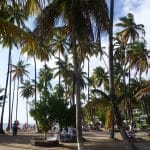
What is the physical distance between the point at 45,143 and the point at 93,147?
335 centimetres

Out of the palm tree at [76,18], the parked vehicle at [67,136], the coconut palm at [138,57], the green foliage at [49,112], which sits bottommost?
the parked vehicle at [67,136]

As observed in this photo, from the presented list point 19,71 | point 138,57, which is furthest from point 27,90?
point 138,57

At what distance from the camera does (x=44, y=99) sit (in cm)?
3127

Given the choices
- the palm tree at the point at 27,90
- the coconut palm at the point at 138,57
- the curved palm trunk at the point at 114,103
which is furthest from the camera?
the palm tree at the point at 27,90

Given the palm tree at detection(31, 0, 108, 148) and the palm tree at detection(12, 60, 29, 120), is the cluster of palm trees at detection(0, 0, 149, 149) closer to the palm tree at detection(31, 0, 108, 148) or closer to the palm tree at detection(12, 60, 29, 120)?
the palm tree at detection(31, 0, 108, 148)

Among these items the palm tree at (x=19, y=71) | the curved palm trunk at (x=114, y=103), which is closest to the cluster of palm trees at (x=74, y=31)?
the curved palm trunk at (x=114, y=103)

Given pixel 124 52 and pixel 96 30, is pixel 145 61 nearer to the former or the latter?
pixel 124 52

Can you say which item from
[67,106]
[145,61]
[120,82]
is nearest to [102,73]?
[120,82]

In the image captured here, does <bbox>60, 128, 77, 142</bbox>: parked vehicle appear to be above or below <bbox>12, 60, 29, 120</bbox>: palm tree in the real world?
below

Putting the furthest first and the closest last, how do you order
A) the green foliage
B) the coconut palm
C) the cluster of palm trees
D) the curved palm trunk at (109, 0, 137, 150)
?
the coconut palm, the green foliage, the curved palm trunk at (109, 0, 137, 150), the cluster of palm trees

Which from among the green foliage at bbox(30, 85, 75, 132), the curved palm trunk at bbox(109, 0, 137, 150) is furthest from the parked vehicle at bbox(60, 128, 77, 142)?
the curved palm trunk at bbox(109, 0, 137, 150)

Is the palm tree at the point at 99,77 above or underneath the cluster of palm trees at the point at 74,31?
above

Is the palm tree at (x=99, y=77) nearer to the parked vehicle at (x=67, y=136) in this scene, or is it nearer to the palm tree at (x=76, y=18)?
the parked vehicle at (x=67, y=136)

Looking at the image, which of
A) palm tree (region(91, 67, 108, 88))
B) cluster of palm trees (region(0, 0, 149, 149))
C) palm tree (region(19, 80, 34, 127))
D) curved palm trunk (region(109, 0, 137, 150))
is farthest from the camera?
palm tree (region(19, 80, 34, 127))
